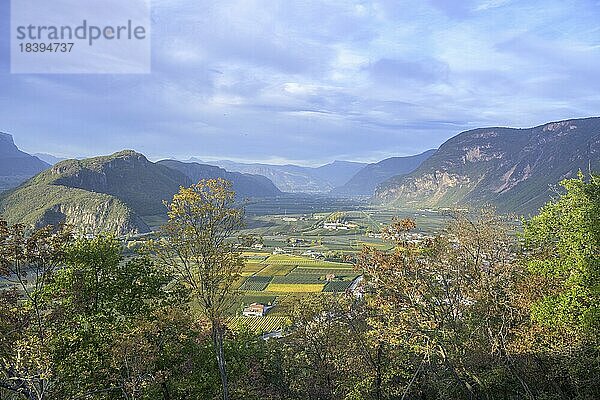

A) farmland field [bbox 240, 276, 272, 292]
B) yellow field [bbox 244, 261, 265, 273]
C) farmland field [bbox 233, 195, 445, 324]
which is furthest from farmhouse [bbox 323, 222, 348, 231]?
farmland field [bbox 240, 276, 272, 292]

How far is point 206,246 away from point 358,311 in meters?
7.25

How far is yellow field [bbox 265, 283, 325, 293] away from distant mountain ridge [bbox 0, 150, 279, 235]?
39.0 meters

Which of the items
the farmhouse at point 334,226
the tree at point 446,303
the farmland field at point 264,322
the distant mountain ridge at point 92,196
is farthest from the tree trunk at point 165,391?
the farmhouse at point 334,226

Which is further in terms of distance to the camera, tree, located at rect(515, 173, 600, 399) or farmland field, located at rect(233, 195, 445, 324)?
farmland field, located at rect(233, 195, 445, 324)

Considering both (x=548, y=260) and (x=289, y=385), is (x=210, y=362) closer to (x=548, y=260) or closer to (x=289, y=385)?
(x=289, y=385)

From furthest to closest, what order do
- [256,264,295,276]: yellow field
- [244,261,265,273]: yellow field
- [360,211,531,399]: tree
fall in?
[244,261,265,273]: yellow field
[256,264,295,276]: yellow field
[360,211,531,399]: tree

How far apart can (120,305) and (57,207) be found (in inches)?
4894

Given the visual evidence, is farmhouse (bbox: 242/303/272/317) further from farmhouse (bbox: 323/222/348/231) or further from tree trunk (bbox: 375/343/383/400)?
farmhouse (bbox: 323/222/348/231)

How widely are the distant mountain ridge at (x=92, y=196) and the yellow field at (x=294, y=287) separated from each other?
39023 mm

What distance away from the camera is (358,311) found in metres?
16.6

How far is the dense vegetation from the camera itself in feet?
35.4

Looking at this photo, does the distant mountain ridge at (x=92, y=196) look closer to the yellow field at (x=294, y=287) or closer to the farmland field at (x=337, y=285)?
the yellow field at (x=294, y=287)

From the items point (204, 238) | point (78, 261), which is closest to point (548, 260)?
point (204, 238)

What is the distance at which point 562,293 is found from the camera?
13258 millimetres
